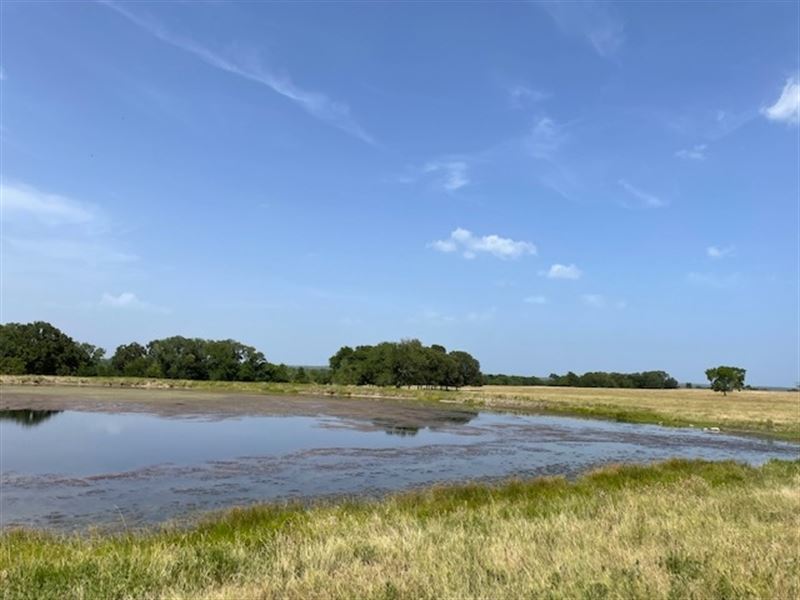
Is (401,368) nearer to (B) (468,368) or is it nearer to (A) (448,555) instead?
(B) (468,368)

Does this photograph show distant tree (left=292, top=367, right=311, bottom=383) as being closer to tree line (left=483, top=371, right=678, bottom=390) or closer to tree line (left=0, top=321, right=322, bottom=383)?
tree line (left=0, top=321, right=322, bottom=383)

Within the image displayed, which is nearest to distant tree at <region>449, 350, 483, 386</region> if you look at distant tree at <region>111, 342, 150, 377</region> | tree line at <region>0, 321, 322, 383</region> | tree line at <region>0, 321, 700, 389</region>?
tree line at <region>0, 321, 700, 389</region>

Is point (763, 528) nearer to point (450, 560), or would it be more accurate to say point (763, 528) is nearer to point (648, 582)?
point (648, 582)

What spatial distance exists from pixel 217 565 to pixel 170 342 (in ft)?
369

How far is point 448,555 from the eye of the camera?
7371 millimetres

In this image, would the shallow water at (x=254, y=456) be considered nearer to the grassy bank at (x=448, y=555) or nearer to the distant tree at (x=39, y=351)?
the grassy bank at (x=448, y=555)

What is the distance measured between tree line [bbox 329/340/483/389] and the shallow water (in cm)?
6425

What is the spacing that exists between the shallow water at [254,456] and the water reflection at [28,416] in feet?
0.21

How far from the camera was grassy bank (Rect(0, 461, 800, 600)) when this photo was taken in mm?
5926

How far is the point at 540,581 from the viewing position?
609 centimetres

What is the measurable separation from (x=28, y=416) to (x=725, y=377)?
92542 mm

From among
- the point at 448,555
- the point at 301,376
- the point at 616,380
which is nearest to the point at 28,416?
the point at 448,555

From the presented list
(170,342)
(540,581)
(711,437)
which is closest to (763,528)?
(540,581)

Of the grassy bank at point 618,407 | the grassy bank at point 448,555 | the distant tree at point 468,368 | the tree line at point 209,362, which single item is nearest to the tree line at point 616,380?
the distant tree at point 468,368
